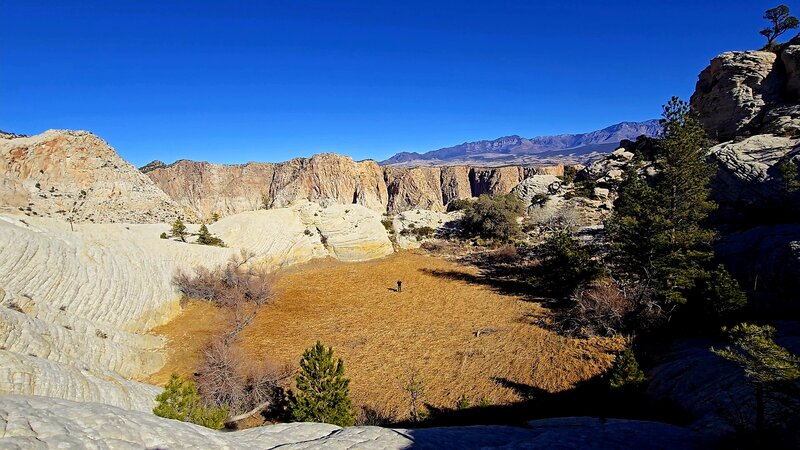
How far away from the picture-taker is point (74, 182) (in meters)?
37.3

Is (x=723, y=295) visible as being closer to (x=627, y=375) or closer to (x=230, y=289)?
(x=627, y=375)

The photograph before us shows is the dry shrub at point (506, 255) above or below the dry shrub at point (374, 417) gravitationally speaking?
above

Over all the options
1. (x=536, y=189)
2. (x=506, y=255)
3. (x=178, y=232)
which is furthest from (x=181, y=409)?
(x=536, y=189)

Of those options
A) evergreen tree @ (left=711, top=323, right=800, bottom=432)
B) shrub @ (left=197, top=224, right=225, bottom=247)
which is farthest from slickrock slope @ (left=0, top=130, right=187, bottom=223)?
evergreen tree @ (left=711, top=323, right=800, bottom=432)

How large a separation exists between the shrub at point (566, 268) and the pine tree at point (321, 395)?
13.9 meters

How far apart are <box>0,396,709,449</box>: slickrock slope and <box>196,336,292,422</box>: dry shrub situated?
5381mm

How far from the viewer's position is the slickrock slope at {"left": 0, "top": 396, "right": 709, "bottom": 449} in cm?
335

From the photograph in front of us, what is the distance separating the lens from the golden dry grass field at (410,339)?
39.9ft

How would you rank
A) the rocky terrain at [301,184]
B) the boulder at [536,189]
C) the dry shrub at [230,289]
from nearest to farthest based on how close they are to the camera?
1. the dry shrub at [230,289]
2. the boulder at [536,189]
3. the rocky terrain at [301,184]

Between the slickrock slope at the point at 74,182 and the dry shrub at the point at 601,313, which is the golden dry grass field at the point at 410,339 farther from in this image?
the slickrock slope at the point at 74,182

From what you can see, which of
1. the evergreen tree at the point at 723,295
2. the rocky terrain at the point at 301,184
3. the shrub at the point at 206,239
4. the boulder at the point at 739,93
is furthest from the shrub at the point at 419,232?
the rocky terrain at the point at 301,184

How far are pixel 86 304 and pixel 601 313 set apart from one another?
20.5 metres

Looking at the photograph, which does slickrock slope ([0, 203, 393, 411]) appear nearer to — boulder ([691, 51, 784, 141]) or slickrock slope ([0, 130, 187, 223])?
slickrock slope ([0, 130, 187, 223])

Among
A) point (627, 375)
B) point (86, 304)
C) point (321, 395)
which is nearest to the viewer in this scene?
point (321, 395)
